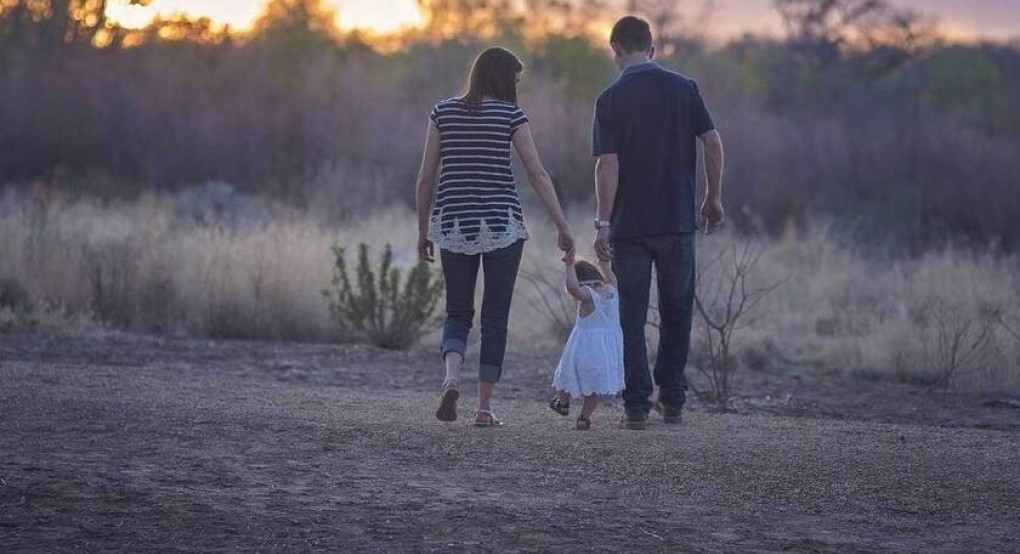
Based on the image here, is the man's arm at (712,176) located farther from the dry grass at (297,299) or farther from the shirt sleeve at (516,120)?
the dry grass at (297,299)

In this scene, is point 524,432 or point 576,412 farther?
point 576,412

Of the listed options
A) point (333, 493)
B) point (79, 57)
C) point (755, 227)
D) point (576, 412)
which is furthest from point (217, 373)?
point (79, 57)

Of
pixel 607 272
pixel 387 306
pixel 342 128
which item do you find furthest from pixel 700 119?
pixel 342 128

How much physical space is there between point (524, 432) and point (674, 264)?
1.11 meters

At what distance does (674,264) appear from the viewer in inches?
312

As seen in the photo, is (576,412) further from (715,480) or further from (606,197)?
(715,480)

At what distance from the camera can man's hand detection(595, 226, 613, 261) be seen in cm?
788

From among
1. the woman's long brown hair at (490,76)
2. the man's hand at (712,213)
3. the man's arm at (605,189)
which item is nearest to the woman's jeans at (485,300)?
the man's arm at (605,189)

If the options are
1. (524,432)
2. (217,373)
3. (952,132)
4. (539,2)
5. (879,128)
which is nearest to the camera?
(524,432)

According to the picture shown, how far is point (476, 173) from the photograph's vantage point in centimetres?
754

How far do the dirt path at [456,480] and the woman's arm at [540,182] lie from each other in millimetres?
933

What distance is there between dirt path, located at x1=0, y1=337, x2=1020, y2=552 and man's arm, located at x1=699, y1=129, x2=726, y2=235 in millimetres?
1058

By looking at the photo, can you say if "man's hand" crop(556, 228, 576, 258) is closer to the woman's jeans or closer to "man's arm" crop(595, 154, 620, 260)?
the woman's jeans

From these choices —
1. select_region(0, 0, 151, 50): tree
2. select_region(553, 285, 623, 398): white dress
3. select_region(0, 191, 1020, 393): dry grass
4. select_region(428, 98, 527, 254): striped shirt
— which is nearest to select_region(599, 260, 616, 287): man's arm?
select_region(553, 285, 623, 398): white dress
